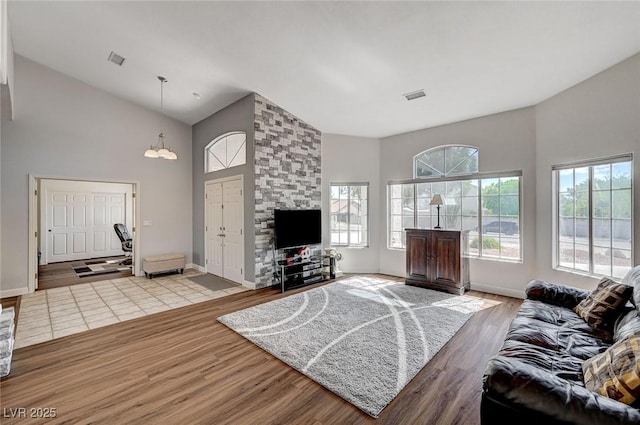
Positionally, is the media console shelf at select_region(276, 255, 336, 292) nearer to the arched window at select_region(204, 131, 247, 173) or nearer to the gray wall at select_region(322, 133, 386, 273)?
the gray wall at select_region(322, 133, 386, 273)

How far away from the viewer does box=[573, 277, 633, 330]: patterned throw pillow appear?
2.26m

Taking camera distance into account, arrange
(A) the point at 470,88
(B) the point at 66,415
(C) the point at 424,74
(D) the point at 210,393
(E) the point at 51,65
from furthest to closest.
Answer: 1. (E) the point at 51,65
2. (A) the point at 470,88
3. (C) the point at 424,74
4. (D) the point at 210,393
5. (B) the point at 66,415

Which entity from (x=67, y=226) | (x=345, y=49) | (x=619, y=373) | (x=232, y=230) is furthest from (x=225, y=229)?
(x=67, y=226)

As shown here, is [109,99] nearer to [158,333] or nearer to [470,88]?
[158,333]

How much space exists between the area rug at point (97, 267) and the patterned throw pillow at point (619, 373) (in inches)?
317

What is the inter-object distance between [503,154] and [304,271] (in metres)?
4.10

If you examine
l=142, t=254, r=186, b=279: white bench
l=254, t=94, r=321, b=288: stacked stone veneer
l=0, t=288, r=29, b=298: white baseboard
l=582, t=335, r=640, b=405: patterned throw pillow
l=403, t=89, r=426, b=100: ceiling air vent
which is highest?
l=403, t=89, r=426, b=100: ceiling air vent

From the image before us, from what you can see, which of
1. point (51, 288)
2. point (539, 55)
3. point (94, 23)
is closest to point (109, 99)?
point (94, 23)

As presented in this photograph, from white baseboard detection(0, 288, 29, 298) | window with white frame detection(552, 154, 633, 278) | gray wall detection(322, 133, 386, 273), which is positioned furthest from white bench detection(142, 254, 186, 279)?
window with white frame detection(552, 154, 633, 278)

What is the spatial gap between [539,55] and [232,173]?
16.3 ft

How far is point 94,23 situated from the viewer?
3717 mm

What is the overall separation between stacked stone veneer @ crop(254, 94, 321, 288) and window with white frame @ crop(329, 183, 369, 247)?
0.55 metres

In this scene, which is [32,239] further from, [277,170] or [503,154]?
[503,154]

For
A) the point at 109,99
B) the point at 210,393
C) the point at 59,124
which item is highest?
the point at 109,99
